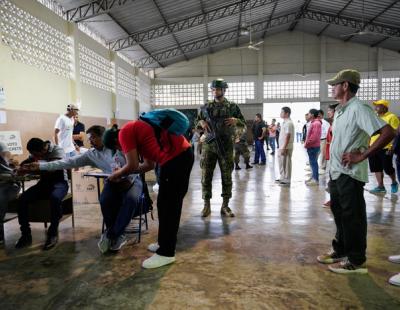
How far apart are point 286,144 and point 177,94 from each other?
15.9 meters

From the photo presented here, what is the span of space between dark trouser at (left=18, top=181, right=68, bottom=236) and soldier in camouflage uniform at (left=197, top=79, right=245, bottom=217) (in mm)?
1607

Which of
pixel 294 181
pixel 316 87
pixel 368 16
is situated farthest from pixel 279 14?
pixel 294 181

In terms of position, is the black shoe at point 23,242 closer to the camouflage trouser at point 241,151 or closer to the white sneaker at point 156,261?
the white sneaker at point 156,261

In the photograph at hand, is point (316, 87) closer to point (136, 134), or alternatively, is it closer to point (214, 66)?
point (214, 66)

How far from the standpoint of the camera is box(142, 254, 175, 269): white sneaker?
2523 millimetres

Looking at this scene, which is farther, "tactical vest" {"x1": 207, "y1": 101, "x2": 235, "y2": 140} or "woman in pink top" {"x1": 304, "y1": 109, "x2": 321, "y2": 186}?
"woman in pink top" {"x1": 304, "y1": 109, "x2": 321, "y2": 186}

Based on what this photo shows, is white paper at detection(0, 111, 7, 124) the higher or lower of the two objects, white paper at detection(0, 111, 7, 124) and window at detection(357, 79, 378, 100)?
the lower

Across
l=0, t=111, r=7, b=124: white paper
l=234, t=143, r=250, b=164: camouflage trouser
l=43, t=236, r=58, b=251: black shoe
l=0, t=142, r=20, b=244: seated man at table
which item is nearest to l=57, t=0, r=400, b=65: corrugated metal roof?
l=0, t=111, r=7, b=124: white paper

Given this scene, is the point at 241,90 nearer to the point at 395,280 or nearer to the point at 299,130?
the point at 299,130

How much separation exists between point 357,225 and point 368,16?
54.8ft

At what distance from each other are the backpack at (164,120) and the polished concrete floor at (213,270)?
101 centimetres

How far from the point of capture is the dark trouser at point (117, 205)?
2904 millimetres

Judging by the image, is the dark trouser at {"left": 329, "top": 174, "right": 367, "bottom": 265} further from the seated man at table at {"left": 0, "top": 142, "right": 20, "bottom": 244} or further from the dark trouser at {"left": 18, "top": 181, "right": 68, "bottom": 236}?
the seated man at table at {"left": 0, "top": 142, "right": 20, "bottom": 244}

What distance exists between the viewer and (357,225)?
2244 millimetres
